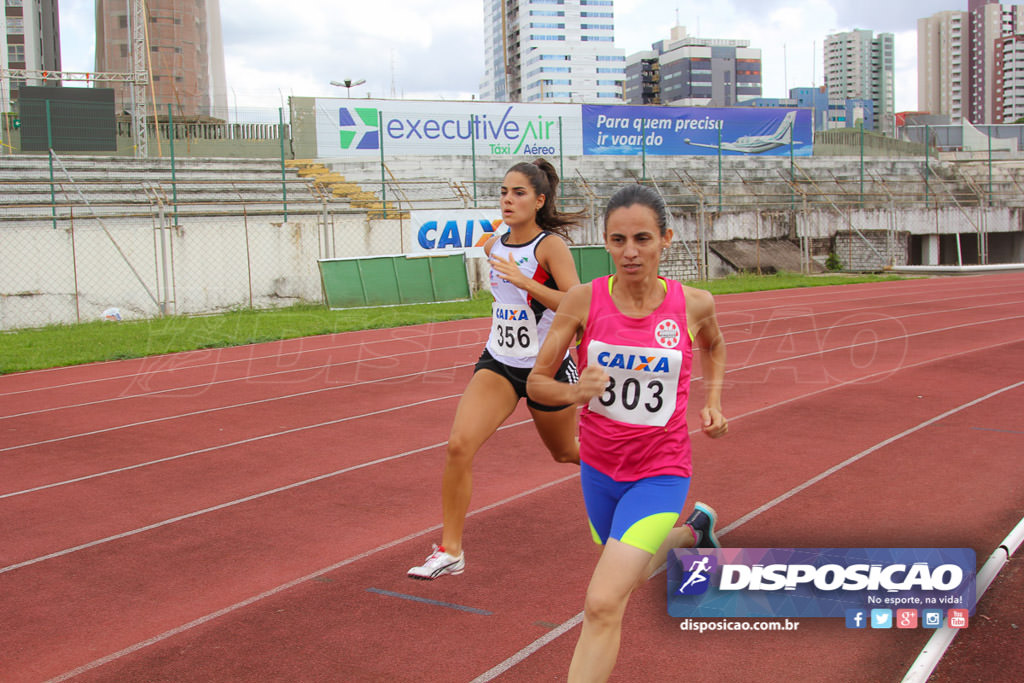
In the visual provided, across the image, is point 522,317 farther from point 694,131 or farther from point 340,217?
point 694,131

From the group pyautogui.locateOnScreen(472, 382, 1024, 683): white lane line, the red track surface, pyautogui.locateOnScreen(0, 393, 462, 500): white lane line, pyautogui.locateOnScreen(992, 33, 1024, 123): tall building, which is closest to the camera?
pyautogui.locateOnScreen(472, 382, 1024, 683): white lane line

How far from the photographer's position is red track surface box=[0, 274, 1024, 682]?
3682 millimetres

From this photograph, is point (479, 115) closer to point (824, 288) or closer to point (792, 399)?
point (824, 288)

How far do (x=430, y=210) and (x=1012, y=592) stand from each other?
738 inches

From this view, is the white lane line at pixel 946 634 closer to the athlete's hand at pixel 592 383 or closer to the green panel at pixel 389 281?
the athlete's hand at pixel 592 383

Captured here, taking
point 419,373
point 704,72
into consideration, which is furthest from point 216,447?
point 704,72

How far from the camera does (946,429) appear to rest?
7.69 meters

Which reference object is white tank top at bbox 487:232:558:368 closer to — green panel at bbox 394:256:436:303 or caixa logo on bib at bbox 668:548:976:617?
caixa logo on bib at bbox 668:548:976:617

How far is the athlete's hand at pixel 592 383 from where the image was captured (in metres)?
2.93

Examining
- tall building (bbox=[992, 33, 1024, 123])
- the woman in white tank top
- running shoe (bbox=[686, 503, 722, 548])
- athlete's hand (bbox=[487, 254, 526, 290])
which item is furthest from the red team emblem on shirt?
tall building (bbox=[992, 33, 1024, 123])

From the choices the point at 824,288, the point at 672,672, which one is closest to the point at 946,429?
the point at 672,672

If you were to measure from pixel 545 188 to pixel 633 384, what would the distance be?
6.26 feet

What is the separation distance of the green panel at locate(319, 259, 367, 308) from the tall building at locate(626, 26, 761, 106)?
534ft

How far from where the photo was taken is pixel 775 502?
5660 mm
